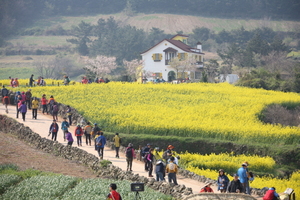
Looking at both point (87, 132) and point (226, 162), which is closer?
point (226, 162)

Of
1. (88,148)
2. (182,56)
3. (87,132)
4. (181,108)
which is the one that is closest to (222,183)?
(88,148)

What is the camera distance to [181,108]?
175 feet

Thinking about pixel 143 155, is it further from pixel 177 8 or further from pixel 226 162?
pixel 177 8

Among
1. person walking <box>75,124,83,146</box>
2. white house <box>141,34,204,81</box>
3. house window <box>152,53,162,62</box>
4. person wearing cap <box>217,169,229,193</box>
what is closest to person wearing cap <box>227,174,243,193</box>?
person wearing cap <box>217,169,229,193</box>

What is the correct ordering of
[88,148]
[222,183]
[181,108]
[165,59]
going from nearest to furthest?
1. [222,183]
2. [88,148]
3. [181,108]
4. [165,59]

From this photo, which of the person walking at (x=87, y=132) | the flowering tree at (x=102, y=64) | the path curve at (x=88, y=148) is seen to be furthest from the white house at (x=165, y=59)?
the person walking at (x=87, y=132)

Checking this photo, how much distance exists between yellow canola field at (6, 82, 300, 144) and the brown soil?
9.56 m

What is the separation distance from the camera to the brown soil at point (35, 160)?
3111 centimetres

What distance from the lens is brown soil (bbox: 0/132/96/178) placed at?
102 feet

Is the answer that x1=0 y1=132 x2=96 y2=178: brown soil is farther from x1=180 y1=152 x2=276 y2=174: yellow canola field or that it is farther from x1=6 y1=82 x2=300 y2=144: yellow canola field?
x1=6 y1=82 x2=300 y2=144: yellow canola field

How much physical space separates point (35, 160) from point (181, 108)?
22.7 meters

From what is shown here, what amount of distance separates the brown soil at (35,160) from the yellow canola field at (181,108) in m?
9.56

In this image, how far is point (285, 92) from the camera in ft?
230

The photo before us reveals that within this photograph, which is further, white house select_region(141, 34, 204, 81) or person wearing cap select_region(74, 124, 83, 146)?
white house select_region(141, 34, 204, 81)
